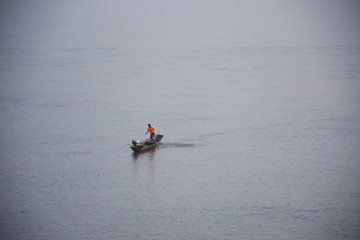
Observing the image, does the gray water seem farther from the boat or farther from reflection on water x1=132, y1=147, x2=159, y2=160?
the boat

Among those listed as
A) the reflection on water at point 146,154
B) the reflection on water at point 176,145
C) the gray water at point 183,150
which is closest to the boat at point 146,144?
the reflection on water at point 146,154

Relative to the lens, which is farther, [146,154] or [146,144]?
[146,144]

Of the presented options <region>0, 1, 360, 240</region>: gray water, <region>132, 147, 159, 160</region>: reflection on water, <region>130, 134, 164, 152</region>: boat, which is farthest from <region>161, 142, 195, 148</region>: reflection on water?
<region>132, 147, 159, 160</region>: reflection on water

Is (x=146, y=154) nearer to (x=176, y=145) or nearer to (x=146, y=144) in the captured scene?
(x=146, y=144)

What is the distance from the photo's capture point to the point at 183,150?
3684 cm

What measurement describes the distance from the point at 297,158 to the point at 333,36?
79093mm

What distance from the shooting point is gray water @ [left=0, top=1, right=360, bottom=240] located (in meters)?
26.5

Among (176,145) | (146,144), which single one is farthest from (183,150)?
(146,144)

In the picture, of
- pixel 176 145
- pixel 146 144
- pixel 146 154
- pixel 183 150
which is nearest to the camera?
pixel 146 154

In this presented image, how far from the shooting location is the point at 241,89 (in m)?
58.6

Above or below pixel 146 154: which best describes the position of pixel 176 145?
above

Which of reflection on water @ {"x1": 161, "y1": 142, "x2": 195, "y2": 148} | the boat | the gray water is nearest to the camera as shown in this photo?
the gray water

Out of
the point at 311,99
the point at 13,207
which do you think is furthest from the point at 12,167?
the point at 311,99

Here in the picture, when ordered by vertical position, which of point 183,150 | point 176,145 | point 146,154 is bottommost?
point 146,154
